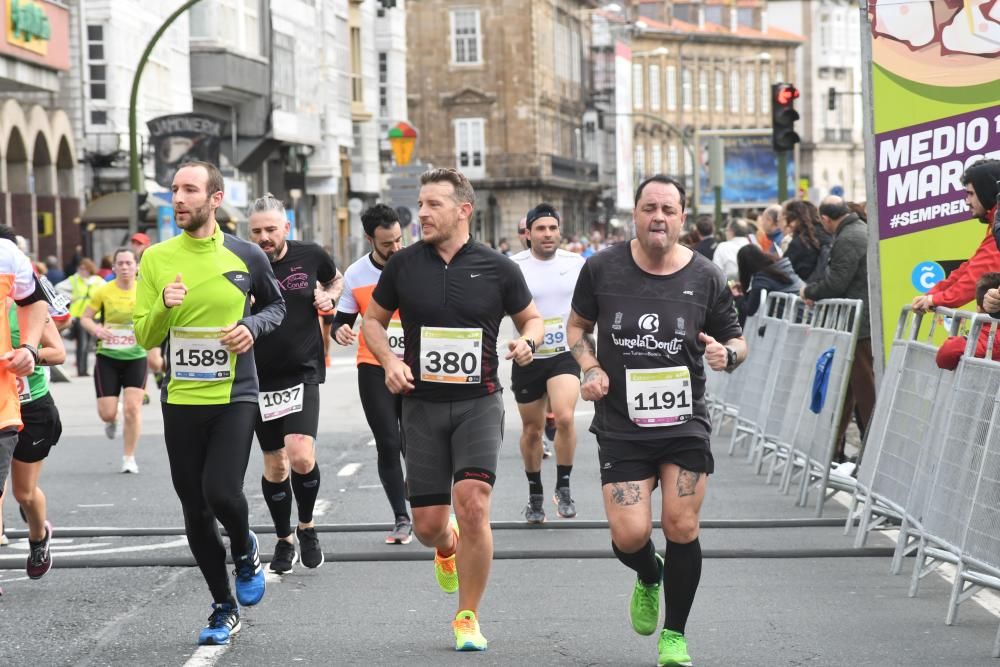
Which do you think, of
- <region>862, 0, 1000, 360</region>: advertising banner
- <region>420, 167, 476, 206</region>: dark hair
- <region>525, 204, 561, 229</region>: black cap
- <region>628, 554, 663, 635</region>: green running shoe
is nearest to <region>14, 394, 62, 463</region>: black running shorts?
<region>420, 167, 476, 206</region>: dark hair

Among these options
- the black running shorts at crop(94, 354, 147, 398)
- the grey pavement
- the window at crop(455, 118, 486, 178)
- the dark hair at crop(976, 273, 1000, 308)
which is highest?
the window at crop(455, 118, 486, 178)

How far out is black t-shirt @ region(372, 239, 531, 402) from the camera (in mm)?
8117

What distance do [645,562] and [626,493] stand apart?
29cm

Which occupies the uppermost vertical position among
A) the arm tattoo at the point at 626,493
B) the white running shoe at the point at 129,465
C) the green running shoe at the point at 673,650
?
the arm tattoo at the point at 626,493

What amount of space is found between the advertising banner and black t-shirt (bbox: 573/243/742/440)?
189 inches

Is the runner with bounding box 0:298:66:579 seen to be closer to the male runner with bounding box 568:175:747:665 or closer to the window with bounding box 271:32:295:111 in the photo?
the male runner with bounding box 568:175:747:665

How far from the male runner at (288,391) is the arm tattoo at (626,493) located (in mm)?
2816

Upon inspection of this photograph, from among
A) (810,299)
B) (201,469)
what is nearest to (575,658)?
(201,469)

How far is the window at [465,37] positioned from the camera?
102m

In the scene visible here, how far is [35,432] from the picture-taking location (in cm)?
979

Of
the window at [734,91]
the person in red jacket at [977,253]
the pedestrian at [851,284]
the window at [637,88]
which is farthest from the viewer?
the window at [734,91]

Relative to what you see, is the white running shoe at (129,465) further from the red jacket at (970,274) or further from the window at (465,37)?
the window at (465,37)

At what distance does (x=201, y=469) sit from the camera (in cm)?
813

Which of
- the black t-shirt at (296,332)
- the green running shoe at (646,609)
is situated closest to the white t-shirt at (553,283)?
the black t-shirt at (296,332)
